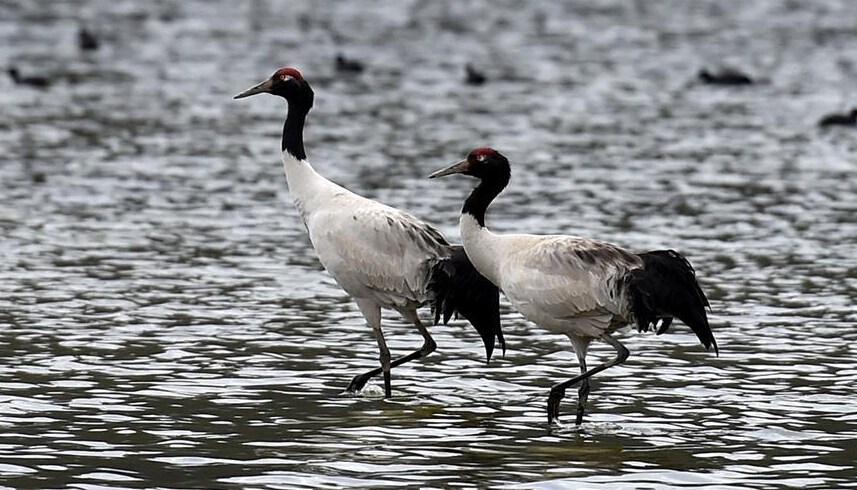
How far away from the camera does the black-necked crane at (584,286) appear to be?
1138 cm

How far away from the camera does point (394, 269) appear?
12.6m

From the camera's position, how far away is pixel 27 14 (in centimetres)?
4981

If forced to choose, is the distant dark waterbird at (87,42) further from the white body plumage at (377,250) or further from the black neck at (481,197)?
the black neck at (481,197)

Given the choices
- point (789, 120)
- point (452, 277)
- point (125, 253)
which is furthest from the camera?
point (789, 120)

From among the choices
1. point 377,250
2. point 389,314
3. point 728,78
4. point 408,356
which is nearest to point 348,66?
point 728,78

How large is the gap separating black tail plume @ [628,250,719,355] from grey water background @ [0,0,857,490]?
2.29 ft

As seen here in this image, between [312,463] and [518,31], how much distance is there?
37.9m

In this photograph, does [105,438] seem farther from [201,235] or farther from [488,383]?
[201,235]

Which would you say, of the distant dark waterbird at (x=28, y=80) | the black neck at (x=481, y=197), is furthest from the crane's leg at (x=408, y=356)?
the distant dark waterbird at (x=28, y=80)

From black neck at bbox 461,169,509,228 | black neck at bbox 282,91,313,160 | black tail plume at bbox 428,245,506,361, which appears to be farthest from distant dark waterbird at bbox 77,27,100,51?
black neck at bbox 461,169,509,228

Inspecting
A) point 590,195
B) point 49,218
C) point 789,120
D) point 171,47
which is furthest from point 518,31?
point 49,218

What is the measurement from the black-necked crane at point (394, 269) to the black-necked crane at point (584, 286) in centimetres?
49

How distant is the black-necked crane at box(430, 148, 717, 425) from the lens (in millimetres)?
11383

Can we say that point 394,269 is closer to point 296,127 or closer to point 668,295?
point 296,127
